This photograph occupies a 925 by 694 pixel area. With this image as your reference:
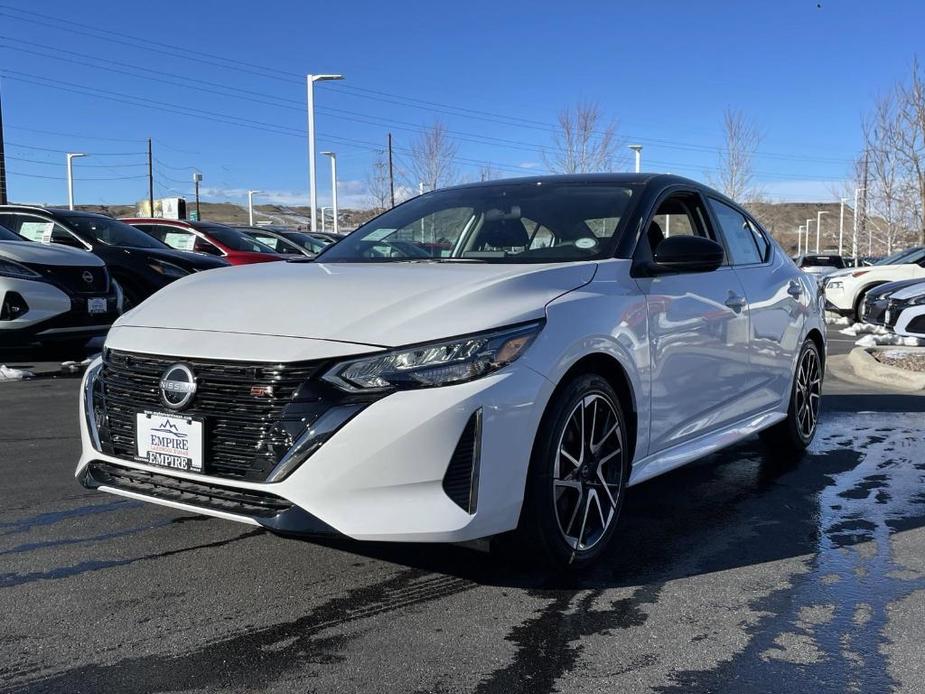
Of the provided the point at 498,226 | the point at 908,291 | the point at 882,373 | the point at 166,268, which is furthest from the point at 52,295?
the point at 908,291

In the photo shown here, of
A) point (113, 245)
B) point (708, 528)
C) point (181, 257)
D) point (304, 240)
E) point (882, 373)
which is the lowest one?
point (708, 528)

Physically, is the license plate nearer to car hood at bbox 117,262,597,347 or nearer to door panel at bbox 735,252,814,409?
car hood at bbox 117,262,597,347

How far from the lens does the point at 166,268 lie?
1063 centimetres

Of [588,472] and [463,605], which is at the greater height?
[588,472]

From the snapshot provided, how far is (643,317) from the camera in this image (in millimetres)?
3674

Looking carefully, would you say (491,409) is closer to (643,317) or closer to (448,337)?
(448,337)

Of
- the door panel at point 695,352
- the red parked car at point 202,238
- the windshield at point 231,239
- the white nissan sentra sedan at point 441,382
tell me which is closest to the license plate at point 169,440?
the white nissan sentra sedan at point 441,382

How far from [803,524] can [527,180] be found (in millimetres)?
2209

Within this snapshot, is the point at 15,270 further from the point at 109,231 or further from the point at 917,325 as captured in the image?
the point at 917,325

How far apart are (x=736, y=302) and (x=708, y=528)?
120 cm

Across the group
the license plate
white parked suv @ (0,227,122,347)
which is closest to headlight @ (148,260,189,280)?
white parked suv @ (0,227,122,347)

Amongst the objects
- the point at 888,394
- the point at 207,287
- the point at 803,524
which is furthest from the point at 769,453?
the point at 207,287

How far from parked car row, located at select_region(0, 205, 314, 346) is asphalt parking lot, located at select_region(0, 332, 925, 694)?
4.34 metres

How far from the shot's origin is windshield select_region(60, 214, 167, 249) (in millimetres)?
10565
